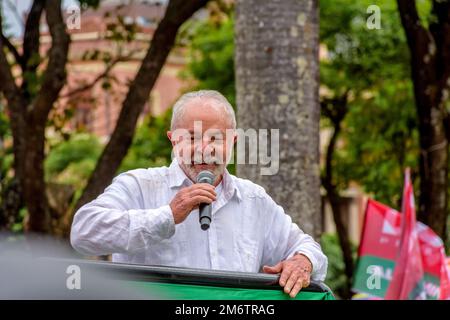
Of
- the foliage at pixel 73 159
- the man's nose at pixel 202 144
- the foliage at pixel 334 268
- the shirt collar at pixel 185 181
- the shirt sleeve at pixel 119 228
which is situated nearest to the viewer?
the shirt sleeve at pixel 119 228

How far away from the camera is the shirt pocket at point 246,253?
3.61m

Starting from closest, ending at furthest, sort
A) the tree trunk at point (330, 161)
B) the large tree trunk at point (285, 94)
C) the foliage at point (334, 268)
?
the large tree trunk at point (285, 94) → the tree trunk at point (330, 161) → the foliage at point (334, 268)

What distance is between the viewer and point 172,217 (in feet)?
11.0

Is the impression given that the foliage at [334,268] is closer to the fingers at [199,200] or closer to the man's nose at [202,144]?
the man's nose at [202,144]

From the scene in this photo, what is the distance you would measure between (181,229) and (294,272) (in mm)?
417

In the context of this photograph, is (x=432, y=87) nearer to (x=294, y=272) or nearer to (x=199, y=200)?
(x=294, y=272)

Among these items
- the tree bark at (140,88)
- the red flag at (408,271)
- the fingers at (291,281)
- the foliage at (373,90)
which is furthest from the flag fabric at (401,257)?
the foliage at (373,90)

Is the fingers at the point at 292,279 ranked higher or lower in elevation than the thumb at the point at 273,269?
lower

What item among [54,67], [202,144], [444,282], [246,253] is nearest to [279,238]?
[246,253]

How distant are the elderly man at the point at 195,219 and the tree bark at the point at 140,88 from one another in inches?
220

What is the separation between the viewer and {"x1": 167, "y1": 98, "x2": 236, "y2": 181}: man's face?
3480 mm

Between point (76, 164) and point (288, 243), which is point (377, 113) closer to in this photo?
point (76, 164)

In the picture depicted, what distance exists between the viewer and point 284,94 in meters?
6.15
